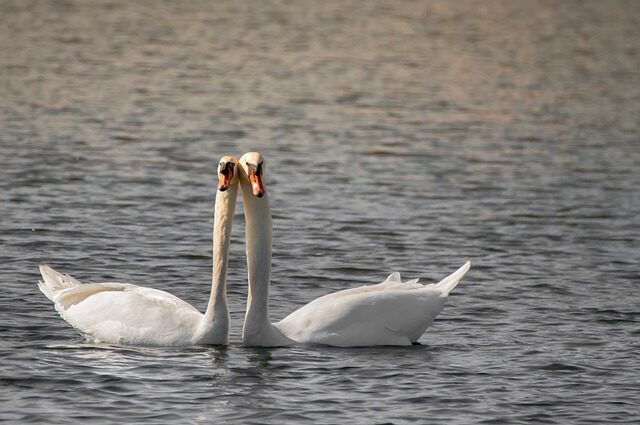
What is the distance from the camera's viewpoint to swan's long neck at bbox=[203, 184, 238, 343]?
12.6m

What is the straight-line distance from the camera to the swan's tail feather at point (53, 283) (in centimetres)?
1343

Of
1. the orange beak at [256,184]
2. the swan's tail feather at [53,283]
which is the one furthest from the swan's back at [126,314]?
the orange beak at [256,184]

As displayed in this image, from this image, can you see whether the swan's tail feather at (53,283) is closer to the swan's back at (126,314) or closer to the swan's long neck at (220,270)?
the swan's back at (126,314)

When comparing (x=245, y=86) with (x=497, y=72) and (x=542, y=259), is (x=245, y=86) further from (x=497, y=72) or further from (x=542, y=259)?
(x=542, y=259)

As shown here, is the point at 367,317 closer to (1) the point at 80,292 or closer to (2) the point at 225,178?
(2) the point at 225,178

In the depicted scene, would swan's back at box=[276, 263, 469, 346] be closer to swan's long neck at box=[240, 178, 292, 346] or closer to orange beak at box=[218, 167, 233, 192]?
swan's long neck at box=[240, 178, 292, 346]

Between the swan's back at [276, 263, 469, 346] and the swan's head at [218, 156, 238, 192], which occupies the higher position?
the swan's head at [218, 156, 238, 192]

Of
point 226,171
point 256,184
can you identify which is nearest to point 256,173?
point 256,184

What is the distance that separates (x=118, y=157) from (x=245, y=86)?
8977mm

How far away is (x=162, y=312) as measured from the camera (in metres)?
12.7

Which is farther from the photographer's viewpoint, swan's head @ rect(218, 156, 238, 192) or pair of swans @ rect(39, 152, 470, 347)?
pair of swans @ rect(39, 152, 470, 347)

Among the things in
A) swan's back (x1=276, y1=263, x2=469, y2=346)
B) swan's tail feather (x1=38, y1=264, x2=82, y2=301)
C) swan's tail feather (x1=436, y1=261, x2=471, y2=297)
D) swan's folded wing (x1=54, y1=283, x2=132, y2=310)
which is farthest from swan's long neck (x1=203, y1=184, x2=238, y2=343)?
swan's tail feather (x1=436, y1=261, x2=471, y2=297)

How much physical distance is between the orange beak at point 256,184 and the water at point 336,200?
1.35m

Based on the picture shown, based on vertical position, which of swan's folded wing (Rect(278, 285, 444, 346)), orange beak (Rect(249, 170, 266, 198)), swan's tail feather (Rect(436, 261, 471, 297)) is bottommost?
swan's folded wing (Rect(278, 285, 444, 346))
